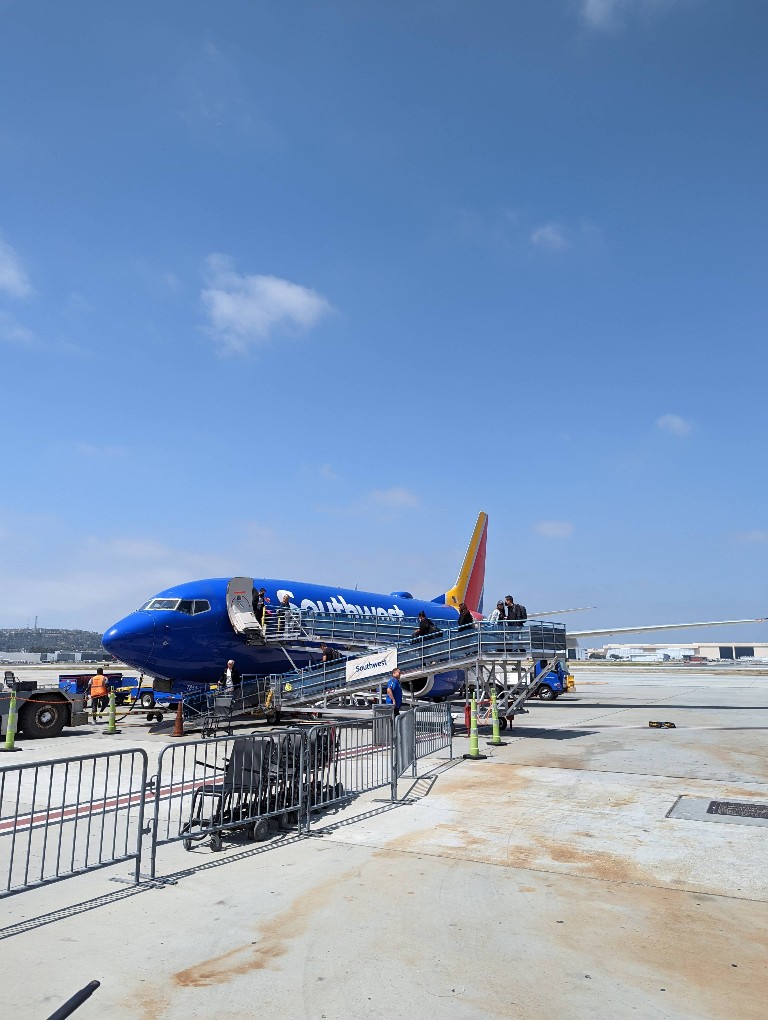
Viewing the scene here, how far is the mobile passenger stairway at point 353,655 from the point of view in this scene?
20.9 metres

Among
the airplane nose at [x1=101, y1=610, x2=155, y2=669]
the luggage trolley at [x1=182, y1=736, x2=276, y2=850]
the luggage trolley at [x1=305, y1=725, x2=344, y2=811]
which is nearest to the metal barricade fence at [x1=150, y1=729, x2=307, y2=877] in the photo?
the luggage trolley at [x1=182, y1=736, x2=276, y2=850]

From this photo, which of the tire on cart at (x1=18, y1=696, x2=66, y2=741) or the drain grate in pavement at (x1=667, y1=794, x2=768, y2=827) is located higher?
the tire on cart at (x1=18, y1=696, x2=66, y2=741)

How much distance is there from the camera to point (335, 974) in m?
5.20

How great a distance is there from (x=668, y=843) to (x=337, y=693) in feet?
49.3

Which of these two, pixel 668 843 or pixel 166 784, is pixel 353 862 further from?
pixel 166 784

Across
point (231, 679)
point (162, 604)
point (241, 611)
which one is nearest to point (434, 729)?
point (231, 679)

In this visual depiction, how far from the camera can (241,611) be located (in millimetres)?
24047

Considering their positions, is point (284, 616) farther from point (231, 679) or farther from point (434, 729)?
point (434, 729)

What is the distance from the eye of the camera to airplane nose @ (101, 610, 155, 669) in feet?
71.2

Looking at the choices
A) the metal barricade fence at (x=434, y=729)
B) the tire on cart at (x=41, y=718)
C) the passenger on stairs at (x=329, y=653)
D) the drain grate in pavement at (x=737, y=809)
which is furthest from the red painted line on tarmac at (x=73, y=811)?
the passenger on stairs at (x=329, y=653)

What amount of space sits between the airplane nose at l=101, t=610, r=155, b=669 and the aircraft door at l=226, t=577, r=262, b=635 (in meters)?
2.66

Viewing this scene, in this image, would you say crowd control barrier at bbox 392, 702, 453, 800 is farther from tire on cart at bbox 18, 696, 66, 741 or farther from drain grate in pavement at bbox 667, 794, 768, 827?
tire on cart at bbox 18, 696, 66, 741

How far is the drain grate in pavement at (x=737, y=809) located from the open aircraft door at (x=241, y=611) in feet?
51.8

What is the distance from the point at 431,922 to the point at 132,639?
684 inches
